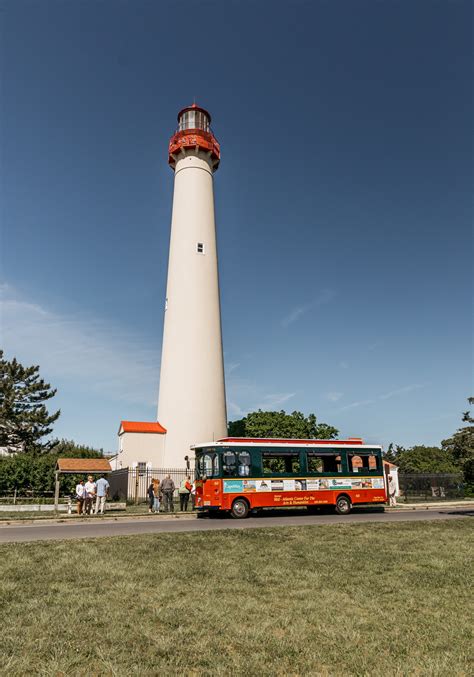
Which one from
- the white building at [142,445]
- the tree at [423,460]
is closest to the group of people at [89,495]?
the white building at [142,445]

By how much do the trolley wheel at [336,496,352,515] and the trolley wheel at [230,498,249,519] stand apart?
4.76 metres

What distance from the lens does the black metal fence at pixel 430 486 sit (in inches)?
1540

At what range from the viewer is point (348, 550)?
11164mm

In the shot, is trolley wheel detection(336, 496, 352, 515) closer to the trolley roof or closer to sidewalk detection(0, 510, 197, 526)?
the trolley roof

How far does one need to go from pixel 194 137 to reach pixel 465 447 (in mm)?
30549

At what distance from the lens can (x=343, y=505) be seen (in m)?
23.0

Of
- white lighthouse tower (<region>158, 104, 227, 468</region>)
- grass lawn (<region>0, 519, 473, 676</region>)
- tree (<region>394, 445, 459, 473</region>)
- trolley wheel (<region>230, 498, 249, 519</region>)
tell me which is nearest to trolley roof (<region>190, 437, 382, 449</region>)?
trolley wheel (<region>230, 498, 249, 519</region>)

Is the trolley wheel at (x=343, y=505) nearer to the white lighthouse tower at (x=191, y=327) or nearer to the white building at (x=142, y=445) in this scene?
the white lighthouse tower at (x=191, y=327)

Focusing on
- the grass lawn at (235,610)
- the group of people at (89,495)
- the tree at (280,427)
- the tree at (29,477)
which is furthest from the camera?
the tree at (280,427)

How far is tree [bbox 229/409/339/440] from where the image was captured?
Result: 44.6 m

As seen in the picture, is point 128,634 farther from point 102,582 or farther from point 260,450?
point 260,450

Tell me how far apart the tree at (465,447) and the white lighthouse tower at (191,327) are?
17.5 metres

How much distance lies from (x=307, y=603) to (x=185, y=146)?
123ft

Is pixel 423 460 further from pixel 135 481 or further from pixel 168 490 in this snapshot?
pixel 168 490
